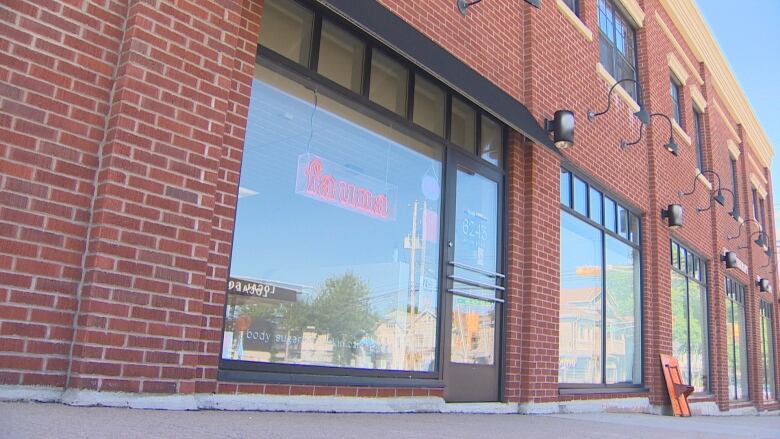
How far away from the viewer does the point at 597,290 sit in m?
8.72

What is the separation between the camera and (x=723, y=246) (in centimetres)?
1477

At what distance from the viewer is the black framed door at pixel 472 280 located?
236 inches

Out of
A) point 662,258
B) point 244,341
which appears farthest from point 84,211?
point 662,258

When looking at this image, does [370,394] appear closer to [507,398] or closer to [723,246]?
[507,398]

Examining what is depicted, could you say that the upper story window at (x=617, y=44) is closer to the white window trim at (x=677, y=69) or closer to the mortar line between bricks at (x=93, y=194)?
the white window trim at (x=677, y=69)

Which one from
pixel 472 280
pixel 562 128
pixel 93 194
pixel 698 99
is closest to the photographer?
pixel 93 194

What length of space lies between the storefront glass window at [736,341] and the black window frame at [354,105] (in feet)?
36.2

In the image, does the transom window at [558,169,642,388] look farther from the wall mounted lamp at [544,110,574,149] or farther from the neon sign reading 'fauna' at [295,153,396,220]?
the neon sign reading 'fauna' at [295,153,396,220]

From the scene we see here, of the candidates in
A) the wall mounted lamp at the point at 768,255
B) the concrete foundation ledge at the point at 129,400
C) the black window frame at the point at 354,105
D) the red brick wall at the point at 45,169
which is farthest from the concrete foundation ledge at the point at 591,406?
the wall mounted lamp at the point at 768,255

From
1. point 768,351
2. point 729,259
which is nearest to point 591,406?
point 729,259

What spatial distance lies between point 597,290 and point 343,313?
15.9 feet

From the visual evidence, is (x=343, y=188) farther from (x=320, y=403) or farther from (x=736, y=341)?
(x=736, y=341)

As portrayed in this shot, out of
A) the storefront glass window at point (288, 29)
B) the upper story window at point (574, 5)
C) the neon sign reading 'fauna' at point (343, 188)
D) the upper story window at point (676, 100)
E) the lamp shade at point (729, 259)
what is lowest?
the neon sign reading 'fauna' at point (343, 188)

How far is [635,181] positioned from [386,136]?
5.79m
